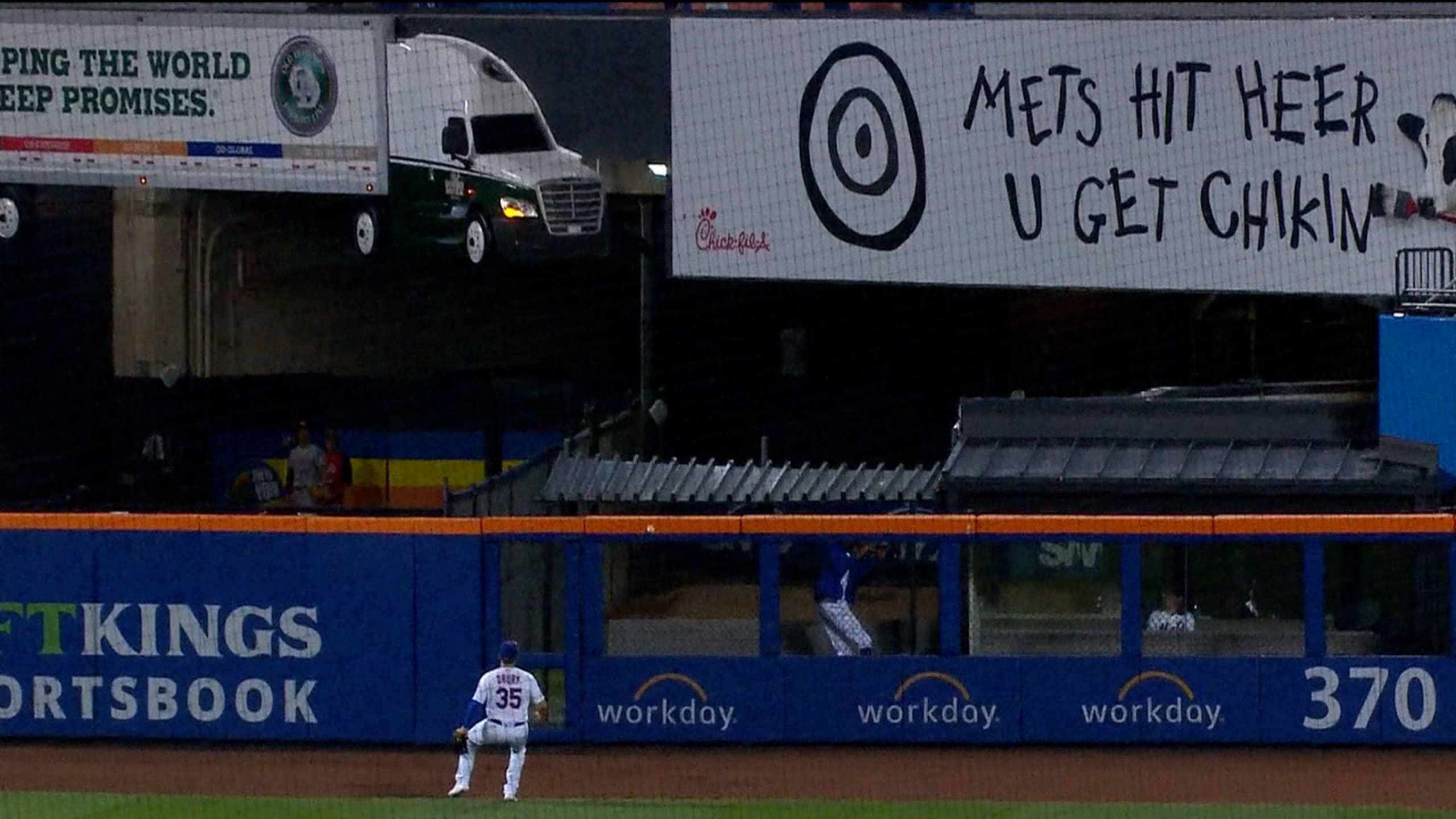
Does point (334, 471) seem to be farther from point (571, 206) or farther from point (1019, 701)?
point (1019, 701)

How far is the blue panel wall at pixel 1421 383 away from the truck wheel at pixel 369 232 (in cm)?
1175

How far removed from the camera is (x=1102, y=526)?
15695 millimetres

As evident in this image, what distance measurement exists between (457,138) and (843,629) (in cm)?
984

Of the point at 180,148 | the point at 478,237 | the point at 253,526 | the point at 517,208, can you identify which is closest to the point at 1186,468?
the point at 253,526

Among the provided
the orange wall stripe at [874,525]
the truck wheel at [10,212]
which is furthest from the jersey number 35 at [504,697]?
the truck wheel at [10,212]

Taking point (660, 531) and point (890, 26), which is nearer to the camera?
point (660, 531)

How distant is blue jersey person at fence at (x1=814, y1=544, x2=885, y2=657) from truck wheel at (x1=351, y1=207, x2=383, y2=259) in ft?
34.8

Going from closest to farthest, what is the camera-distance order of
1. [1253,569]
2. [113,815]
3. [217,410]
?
[113,815] → [1253,569] → [217,410]

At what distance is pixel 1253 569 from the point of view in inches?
619

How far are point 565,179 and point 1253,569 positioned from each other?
1057 cm

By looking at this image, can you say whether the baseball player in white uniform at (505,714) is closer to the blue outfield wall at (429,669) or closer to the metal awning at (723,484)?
the blue outfield wall at (429,669)

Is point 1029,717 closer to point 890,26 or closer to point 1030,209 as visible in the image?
point 1030,209

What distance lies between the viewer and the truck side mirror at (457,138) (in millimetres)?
23391

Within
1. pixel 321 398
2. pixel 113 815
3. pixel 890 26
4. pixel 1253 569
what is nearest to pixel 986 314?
pixel 890 26
